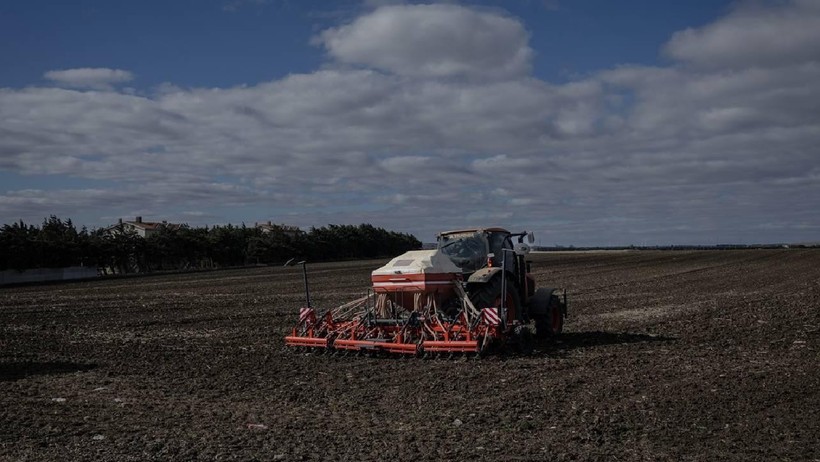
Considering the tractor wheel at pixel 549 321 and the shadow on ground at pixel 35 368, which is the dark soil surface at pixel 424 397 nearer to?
the shadow on ground at pixel 35 368

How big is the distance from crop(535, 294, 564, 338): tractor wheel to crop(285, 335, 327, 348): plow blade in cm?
453

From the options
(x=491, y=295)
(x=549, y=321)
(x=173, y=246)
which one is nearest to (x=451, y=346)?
(x=491, y=295)

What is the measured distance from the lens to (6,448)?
24.1 feet

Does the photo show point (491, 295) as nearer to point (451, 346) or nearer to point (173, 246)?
point (451, 346)

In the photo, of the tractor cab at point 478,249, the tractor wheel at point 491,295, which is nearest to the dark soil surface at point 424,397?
the tractor wheel at point 491,295

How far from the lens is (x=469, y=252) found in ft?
49.8

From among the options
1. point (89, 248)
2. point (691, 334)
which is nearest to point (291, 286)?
point (691, 334)

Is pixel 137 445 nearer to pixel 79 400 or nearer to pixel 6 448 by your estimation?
pixel 6 448

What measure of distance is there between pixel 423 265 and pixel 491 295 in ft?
4.58

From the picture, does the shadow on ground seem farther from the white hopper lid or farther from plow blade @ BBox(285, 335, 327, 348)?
the white hopper lid

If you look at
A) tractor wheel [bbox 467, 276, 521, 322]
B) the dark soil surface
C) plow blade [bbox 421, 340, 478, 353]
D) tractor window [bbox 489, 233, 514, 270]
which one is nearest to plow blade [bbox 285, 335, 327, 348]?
the dark soil surface

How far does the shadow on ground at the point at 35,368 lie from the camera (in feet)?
39.4

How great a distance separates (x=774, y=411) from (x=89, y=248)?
64138 mm

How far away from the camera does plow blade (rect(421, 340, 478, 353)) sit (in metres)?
12.2
